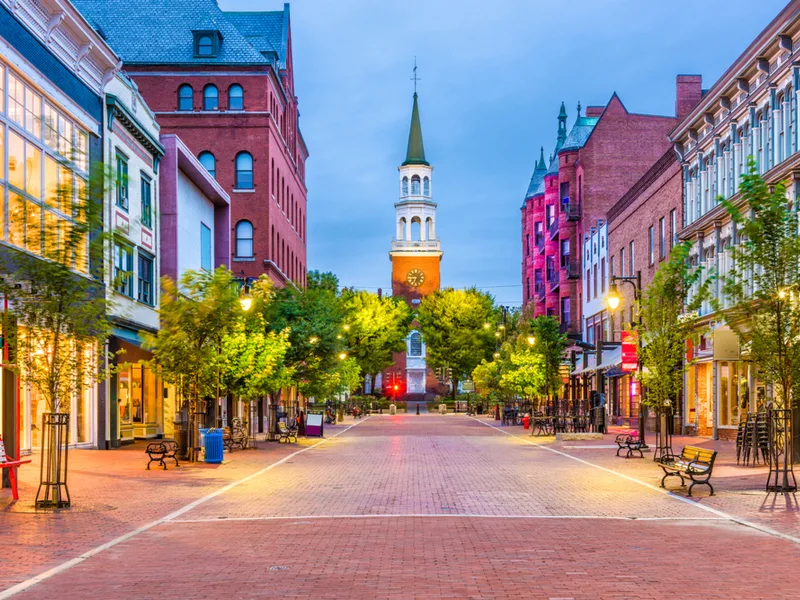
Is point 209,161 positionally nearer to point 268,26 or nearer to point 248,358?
point 268,26

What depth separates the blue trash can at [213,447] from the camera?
27.5 metres

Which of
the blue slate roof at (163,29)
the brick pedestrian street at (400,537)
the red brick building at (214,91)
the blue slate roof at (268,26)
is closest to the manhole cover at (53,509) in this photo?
the brick pedestrian street at (400,537)

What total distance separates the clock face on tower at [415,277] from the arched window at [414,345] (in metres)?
7.12

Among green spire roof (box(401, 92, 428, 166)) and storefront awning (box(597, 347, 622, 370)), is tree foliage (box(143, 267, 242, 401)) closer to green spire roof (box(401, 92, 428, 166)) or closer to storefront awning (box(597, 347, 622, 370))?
storefront awning (box(597, 347, 622, 370))

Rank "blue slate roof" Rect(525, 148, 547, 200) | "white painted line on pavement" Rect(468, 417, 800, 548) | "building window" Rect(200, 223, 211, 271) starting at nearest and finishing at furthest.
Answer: "white painted line on pavement" Rect(468, 417, 800, 548) < "building window" Rect(200, 223, 211, 271) < "blue slate roof" Rect(525, 148, 547, 200)

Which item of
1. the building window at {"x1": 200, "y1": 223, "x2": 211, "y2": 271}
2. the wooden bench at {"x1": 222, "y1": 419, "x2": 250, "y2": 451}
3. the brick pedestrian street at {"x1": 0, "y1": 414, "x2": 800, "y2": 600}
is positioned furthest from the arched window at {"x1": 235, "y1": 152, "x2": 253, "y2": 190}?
the brick pedestrian street at {"x1": 0, "y1": 414, "x2": 800, "y2": 600}

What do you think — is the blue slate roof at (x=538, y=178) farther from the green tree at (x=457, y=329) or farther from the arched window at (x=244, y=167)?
the arched window at (x=244, y=167)

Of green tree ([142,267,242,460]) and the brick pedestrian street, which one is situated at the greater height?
green tree ([142,267,242,460])

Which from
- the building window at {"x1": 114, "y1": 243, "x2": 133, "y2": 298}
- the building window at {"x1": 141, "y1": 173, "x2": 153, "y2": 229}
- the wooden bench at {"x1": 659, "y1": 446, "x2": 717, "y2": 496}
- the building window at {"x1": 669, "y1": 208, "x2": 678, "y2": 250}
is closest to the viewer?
the wooden bench at {"x1": 659, "y1": 446, "x2": 717, "y2": 496}

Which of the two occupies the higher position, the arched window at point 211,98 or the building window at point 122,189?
the arched window at point 211,98

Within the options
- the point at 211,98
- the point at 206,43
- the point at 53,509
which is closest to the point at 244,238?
the point at 211,98

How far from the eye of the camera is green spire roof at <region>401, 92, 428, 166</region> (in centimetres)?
13000

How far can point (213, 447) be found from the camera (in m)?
27.5

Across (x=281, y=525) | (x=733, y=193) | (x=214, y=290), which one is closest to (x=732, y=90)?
(x=733, y=193)
